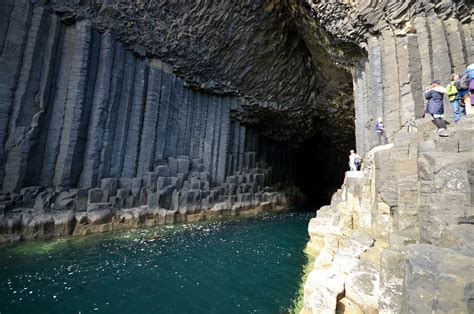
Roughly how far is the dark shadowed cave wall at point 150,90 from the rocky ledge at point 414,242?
11.1m

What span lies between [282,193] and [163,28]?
15669 mm

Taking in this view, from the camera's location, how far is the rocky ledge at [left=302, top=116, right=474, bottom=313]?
235cm

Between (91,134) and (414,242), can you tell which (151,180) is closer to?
(91,134)

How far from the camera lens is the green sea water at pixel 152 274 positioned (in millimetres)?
5152

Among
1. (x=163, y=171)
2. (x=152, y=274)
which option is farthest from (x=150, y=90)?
(x=152, y=274)

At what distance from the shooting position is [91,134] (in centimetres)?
1211

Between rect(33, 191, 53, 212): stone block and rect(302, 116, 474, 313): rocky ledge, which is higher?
rect(302, 116, 474, 313): rocky ledge

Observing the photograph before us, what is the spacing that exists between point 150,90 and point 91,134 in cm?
408

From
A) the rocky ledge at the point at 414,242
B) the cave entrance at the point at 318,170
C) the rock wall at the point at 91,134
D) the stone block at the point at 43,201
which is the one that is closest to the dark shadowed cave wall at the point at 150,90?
the rock wall at the point at 91,134

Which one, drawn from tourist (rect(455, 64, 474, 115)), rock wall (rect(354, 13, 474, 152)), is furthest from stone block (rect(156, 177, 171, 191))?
tourist (rect(455, 64, 474, 115))

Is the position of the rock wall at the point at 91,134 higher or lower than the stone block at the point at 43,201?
higher

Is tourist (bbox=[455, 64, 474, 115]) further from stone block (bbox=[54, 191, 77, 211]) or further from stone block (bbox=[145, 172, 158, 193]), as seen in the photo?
stone block (bbox=[54, 191, 77, 211])

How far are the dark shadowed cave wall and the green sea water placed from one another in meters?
3.77

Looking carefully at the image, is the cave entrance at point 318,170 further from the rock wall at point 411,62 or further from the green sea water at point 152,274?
the green sea water at point 152,274
